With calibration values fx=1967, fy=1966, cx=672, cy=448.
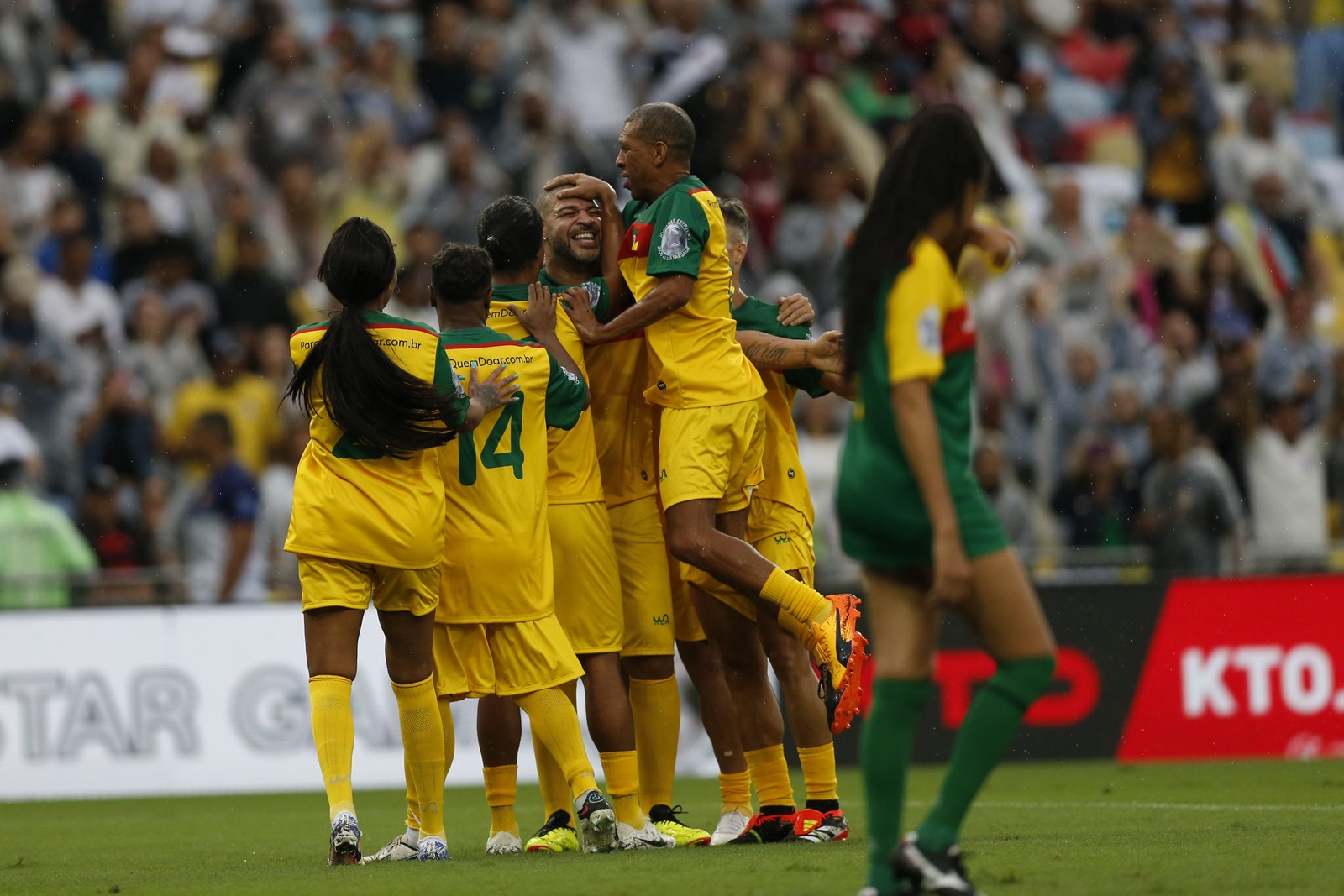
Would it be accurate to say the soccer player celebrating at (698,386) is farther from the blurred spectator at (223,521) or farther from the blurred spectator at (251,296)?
the blurred spectator at (251,296)

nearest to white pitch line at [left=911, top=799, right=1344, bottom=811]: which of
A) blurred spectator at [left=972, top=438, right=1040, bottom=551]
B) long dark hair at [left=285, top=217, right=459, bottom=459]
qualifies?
long dark hair at [left=285, top=217, right=459, bottom=459]

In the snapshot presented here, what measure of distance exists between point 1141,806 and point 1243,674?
433 centimetres

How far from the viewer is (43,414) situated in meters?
14.7

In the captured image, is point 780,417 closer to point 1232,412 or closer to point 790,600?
point 790,600

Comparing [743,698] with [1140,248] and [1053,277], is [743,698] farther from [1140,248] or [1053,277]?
[1140,248]

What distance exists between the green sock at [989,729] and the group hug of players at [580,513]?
135cm

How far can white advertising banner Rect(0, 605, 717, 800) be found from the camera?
12.9m

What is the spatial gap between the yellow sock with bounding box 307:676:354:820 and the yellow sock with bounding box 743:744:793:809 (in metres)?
1.63

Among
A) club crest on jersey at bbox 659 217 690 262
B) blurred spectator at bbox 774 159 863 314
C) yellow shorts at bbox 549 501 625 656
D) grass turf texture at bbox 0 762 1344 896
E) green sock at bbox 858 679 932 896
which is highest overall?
blurred spectator at bbox 774 159 863 314

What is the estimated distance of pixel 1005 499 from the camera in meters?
15.1

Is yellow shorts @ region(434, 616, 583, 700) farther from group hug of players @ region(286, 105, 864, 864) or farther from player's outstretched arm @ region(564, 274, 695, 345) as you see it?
player's outstretched arm @ region(564, 274, 695, 345)

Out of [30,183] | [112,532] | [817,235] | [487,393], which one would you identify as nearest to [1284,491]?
[817,235]

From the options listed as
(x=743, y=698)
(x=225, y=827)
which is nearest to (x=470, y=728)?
(x=225, y=827)

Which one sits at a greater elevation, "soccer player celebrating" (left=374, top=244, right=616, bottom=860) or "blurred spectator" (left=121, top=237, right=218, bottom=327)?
"blurred spectator" (left=121, top=237, right=218, bottom=327)
